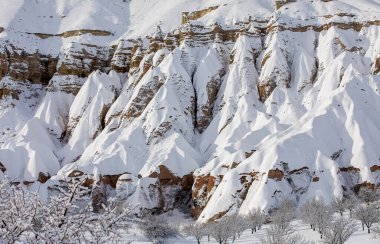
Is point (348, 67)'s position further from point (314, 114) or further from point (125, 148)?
point (125, 148)

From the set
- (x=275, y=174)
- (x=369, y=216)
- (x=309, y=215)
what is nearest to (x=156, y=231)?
(x=309, y=215)

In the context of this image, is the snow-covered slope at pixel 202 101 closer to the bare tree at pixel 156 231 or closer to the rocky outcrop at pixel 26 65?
the rocky outcrop at pixel 26 65

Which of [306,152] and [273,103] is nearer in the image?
[306,152]

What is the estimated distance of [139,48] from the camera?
317 feet

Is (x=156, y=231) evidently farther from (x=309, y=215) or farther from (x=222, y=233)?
(x=309, y=215)

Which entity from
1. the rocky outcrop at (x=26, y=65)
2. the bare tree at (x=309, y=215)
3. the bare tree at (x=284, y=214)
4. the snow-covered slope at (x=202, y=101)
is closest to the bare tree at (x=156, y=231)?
the bare tree at (x=284, y=214)

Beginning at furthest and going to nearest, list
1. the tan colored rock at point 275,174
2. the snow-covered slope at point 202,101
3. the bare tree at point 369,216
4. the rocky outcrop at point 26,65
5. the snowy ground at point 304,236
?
1. the rocky outcrop at point 26,65
2. the snow-covered slope at point 202,101
3. the tan colored rock at point 275,174
4. the bare tree at point 369,216
5. the snowy ground at point 304,236

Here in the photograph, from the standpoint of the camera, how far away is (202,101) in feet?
269

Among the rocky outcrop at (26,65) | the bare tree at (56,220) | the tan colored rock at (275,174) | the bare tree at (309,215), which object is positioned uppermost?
the rocky outcrop at (26,65)

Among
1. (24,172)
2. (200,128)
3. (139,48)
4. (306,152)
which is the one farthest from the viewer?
(139,48)

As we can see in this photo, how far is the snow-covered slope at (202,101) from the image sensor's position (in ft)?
197

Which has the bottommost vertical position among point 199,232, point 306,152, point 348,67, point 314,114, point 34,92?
point 199,232

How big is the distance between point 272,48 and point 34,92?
53.1 m

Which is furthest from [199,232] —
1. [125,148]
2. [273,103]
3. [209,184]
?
A: [273,103]
